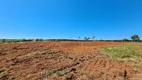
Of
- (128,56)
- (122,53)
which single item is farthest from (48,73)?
(122,53)

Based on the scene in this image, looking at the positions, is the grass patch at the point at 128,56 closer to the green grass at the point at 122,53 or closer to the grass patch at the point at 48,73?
the green grass at the point at 122,53

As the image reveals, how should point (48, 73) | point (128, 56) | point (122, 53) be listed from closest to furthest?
point (48, 73) < point (128, 56) < point (122, 53)

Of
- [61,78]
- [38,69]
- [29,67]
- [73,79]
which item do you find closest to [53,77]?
[61,78]

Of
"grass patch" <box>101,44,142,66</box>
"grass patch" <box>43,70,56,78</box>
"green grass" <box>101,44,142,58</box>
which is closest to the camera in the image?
"grass patch" <box>43,70,56,78</box>

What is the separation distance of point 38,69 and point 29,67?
0.69 metres

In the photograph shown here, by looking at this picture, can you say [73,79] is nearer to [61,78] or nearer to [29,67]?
[61,78]

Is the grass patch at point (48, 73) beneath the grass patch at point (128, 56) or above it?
beneath

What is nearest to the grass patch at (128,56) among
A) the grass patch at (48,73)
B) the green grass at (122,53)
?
the green grass at (122,53)

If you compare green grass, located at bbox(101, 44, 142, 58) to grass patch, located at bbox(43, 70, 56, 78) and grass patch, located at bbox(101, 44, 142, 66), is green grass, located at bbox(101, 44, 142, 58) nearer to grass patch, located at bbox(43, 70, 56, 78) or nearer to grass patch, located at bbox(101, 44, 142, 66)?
grass patch, located at bbox(101, 44, 142, 66)

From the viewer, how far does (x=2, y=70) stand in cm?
788

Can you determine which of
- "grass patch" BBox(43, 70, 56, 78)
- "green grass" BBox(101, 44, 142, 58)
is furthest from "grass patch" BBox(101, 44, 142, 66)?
Result: "grass patch" BBox(43, 70, 56, 78)

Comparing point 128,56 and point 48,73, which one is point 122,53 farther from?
point 48,73

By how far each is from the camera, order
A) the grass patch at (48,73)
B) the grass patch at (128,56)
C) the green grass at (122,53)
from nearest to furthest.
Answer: the grass patch at (48,73) < the grass patch at (128,56) < the green grass at (122,53)

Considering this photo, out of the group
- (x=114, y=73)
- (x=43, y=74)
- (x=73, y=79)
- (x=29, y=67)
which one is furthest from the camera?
A: (x=29, y=67)
